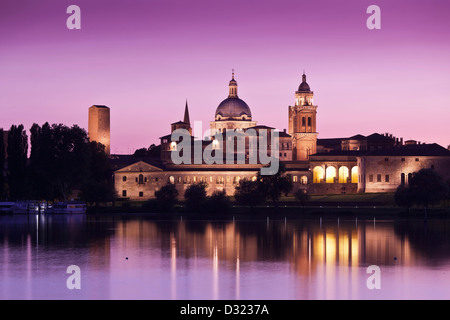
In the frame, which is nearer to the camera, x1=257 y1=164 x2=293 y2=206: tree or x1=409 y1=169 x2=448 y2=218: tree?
x1=409 y1=169 x2=448 y2=218: tree

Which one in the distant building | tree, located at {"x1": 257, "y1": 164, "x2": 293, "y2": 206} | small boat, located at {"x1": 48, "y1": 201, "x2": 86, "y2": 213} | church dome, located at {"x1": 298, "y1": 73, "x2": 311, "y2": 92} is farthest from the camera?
the distant building

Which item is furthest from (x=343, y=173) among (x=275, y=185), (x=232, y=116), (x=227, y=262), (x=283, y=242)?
(x=227, y=262)

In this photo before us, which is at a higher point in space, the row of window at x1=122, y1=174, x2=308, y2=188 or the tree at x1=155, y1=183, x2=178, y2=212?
the row of window at x1=122, y1=174, x2=308, y2=188

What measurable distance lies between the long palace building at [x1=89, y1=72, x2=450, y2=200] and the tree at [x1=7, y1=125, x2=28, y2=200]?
2450 centimetres

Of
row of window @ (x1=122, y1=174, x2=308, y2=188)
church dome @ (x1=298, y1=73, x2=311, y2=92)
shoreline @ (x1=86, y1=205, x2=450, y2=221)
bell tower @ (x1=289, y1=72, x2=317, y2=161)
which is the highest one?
church dome @ (x1=298, y1=73, x2=311, y2=92)

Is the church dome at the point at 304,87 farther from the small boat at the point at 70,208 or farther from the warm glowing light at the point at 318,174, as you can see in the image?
the small boat at the point at 70,208

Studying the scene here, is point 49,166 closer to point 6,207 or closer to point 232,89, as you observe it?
point 6,207

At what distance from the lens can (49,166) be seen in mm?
75938

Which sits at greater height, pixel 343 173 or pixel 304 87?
pixel 304 87

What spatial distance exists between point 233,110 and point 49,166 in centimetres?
6117

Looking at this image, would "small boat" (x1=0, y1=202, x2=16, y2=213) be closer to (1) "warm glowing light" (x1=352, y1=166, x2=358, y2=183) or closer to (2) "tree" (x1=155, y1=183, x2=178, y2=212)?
(2) "tree" (x1=155, y1=183, x2=178, y2=212)

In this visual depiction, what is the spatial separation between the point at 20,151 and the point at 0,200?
4.87 m

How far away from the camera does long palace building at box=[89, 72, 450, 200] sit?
95188 mm

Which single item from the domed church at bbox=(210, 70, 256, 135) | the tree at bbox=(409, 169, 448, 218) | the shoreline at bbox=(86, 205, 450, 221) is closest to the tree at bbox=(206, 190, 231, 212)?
the shoreline at bbox=(86, 205, 450, 221)
